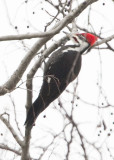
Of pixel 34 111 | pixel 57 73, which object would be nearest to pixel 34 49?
pixel 34 111

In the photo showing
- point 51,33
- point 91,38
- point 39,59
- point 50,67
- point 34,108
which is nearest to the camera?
point 51,33

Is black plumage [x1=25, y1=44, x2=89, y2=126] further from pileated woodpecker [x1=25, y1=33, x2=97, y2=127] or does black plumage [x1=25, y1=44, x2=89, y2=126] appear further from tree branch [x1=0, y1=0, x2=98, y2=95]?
tree branch [x1=0, y1=0, x2=98, y2=95]

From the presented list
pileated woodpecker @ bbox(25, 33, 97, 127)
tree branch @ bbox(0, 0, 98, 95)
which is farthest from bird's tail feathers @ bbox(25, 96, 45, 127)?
tree branch @ bbox(0, 0, 98, 95)

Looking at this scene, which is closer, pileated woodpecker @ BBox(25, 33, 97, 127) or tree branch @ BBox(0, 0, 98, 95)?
tree branch @ BBox(0, 0, 98, 95)

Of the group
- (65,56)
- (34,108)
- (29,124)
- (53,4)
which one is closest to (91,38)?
(65,56)

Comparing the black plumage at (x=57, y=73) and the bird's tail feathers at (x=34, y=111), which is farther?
the black plumage at (x=57, y=73)

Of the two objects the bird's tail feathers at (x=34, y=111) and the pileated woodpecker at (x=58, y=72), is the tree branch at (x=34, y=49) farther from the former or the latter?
the pileated woodpecker at (x=58, y=72)

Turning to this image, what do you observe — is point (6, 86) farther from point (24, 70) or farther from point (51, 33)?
point (51, 33)

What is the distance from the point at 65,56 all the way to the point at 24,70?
116 centimetres

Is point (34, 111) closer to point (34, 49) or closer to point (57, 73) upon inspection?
point (57, 73)

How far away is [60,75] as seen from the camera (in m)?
4.33

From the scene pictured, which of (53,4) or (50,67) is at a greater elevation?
(53,4)

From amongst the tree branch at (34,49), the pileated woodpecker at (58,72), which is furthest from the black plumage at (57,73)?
the tree branch at (34,49)

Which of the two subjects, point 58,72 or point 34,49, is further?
point 58,72
